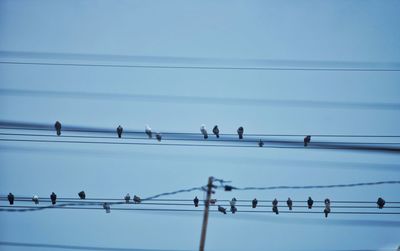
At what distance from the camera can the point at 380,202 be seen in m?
8.92

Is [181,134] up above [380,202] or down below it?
above

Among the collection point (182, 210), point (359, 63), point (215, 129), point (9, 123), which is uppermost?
point (359, 63)

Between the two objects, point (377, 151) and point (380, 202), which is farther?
point (380, 202)

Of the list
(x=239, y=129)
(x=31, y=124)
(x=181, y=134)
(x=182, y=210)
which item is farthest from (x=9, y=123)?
(x=239, y=129)

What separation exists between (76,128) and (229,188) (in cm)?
330

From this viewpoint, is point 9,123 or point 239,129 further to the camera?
point 239,129

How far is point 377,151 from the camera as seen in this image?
454cm

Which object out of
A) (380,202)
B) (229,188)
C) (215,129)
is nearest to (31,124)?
(229,188)

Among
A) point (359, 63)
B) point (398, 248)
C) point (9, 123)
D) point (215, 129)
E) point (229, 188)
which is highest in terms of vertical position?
point (359, 63)

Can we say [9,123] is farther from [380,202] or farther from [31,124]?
[380,202]

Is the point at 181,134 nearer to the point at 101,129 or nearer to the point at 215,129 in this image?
the point at 101,129

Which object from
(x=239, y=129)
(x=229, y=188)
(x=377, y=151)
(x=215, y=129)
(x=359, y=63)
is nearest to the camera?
(x=377, y=151)

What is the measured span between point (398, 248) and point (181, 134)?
1872 centimetres

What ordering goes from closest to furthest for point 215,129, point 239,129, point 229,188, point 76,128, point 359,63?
point 76,128
point 229,188
point 359,63
point 215,129
point 239,129
